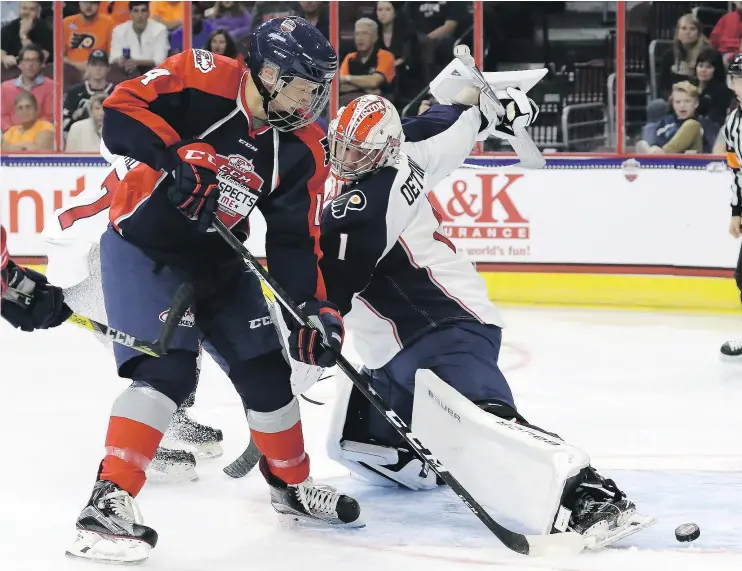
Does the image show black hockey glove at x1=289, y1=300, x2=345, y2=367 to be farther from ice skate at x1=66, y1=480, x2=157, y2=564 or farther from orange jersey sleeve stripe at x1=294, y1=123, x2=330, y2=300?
ice skate at x1=66, y1=480, x2=157, y2=564

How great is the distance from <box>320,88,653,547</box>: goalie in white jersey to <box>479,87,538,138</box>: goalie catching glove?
11.7 inches

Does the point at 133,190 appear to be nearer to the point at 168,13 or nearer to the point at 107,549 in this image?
the point at 107,549

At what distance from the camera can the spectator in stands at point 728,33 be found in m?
6.65

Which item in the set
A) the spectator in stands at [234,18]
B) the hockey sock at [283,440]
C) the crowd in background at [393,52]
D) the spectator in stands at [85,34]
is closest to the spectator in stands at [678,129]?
the crowd in background at [393,52]

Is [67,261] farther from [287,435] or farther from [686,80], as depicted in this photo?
[686,80]

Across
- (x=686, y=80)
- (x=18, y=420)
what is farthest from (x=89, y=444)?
(x=686, y=80)

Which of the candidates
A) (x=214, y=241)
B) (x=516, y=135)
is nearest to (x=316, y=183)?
(x=214, y=241)

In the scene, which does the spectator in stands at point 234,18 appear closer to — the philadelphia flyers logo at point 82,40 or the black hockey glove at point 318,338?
the philadelphia flyers logo at point 82,40

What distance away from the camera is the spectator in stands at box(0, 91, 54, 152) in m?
7.33

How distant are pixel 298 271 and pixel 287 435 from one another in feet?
1.28

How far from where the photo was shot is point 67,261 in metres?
3.60

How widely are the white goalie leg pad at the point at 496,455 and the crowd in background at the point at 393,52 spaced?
3.85 m

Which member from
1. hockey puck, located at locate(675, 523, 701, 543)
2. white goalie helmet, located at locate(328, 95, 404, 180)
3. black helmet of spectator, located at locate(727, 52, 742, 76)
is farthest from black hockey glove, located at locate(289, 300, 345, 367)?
black helmet of spectator, located at locate(727, 52, 742, 76)

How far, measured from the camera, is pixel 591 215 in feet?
22.2
